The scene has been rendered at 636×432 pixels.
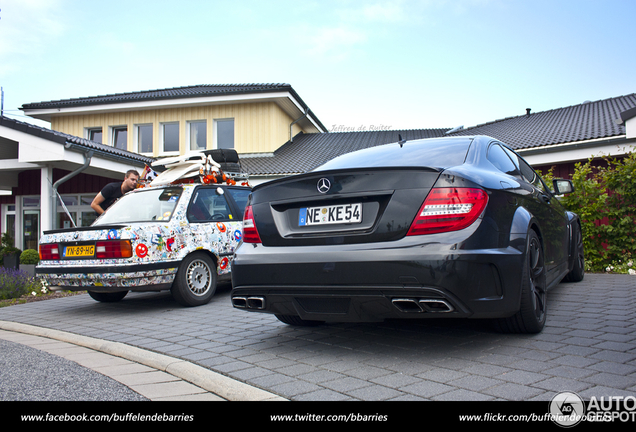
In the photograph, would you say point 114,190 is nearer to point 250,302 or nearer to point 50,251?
point 50,251

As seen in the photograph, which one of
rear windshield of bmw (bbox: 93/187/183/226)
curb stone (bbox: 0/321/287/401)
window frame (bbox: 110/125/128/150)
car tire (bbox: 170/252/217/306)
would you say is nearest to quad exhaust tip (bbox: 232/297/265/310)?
curb stone (bbox: 0/321/287/401)

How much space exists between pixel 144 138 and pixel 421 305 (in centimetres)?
→ 2073

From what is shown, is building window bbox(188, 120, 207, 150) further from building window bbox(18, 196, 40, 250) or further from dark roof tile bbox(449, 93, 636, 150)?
dark roof tile bbox(449, 93, 636, 150)

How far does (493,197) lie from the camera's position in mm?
2986

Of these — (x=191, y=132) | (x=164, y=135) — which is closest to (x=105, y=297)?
(x=191, y=132)

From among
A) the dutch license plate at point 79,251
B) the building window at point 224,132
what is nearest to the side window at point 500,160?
the dutch license plate at point 79,251

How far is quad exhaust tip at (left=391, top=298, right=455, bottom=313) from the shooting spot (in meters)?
2.74

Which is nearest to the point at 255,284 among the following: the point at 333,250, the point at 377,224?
the point at 333,250

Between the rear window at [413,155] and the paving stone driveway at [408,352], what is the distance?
50.3 inches

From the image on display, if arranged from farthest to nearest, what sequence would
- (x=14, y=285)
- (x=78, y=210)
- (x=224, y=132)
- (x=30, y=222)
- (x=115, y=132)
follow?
1. (x=115, y=132)
2. (x=224, y=132)
3. (x=78, y=210)
4. (x=30, y=222)
5. (x=14, y=285)

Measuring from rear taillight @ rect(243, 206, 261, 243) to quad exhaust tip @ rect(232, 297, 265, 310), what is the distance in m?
0.41

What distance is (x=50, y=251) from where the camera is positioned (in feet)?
19.0

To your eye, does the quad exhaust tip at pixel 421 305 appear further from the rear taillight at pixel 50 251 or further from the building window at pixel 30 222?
the building window at pixel 30 222

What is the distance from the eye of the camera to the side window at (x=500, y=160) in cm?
369
